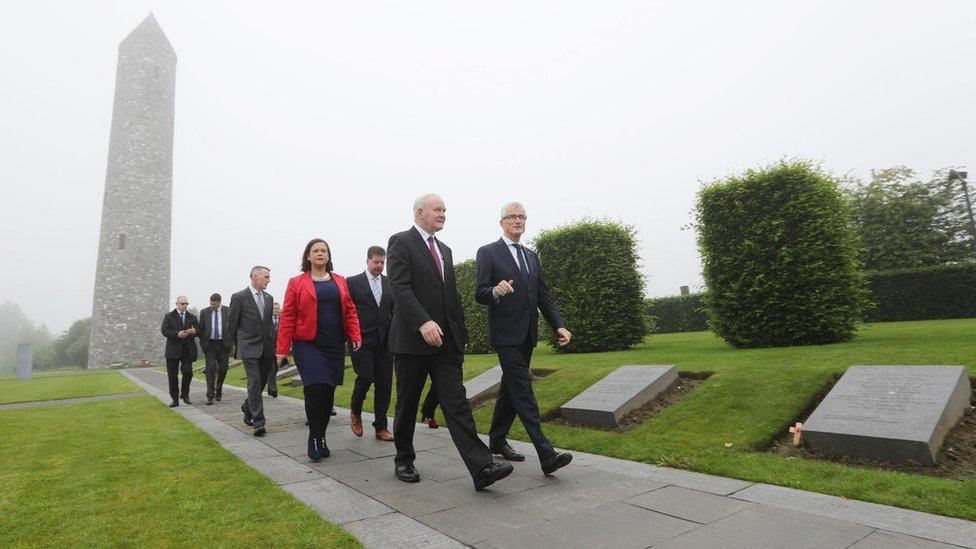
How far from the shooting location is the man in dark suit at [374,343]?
625 centimetres

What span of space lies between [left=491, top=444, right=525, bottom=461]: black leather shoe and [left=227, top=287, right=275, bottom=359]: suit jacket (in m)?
3.78

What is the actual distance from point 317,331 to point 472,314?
40.8 ft

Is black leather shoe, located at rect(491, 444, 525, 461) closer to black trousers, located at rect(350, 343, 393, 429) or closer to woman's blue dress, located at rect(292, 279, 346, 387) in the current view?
woman's blue dress, located at rect(292, 279, 346, 387)

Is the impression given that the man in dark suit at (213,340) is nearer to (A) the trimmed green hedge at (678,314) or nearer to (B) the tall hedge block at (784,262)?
(B) the tall hedge block at (784,262)

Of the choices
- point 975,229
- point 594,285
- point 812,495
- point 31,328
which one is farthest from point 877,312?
point 31,328

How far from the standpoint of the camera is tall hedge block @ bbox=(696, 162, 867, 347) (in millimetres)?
8695

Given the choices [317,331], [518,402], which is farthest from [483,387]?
[518,402]

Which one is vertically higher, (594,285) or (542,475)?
(594,285)

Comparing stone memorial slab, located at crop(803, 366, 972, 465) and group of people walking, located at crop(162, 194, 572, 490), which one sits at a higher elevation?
group of people walking, located at crop(162, 194, 572, 490)

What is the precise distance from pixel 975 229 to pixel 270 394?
89.9 ft

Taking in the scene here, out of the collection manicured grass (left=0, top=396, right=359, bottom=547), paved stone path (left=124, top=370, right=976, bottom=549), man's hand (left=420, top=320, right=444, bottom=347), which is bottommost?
paved stone path (left=124, top=370, right=976, bottom=549)

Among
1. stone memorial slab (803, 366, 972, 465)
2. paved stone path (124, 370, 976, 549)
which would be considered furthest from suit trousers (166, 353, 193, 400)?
stone memorial slab (803, 366, 972, 465)

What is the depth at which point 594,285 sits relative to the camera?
12.1m

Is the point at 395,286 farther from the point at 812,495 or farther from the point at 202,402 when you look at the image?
the point at 202,402
